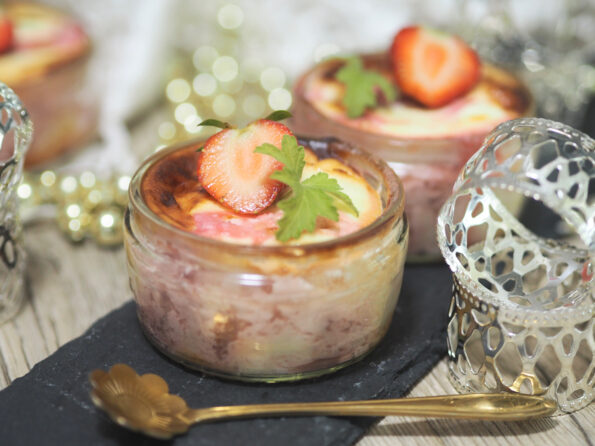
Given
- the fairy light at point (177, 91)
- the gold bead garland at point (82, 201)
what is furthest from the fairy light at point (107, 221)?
the fairy light at point (177, 91)

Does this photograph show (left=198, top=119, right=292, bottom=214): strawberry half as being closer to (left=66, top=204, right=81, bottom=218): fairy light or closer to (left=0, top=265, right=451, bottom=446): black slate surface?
(left=0, top=265, right=451, bottom=446): black slate surface

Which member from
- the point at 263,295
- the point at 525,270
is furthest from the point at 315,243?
the point at 525,270

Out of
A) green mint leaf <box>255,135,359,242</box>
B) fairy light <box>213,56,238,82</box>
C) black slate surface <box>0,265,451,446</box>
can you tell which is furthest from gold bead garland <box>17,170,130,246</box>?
fairy light <box>213,56,238,82</box>

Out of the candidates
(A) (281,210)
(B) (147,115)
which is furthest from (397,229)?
(B) (147,115)

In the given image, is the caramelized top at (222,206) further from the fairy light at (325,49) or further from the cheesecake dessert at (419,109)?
the fairy light at (325,49)

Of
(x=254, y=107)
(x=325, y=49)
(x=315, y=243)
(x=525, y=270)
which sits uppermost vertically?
(x=315, y=243)

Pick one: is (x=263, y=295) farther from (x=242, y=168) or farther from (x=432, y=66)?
(x=432, y=66)
